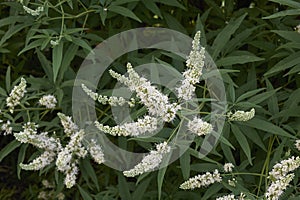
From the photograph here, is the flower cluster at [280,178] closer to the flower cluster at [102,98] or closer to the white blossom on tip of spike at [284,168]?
the white blossom on tip of spike at [284,168]

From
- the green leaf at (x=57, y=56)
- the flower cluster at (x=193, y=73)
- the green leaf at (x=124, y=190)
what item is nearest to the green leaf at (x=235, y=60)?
the flower cluster at (x=193, y=73)

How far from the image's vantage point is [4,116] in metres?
2.99

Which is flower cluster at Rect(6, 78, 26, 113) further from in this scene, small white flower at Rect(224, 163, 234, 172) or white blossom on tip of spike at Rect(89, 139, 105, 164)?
small white flower at Rect(224, 163, 234, 172)

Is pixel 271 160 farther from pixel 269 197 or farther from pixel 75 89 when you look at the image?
pixel 75 89

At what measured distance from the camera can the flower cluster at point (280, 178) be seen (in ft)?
7.46

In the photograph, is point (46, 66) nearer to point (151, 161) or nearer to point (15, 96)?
point (15, 96)

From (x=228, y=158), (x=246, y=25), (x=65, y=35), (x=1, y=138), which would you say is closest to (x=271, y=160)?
(x=228, y=158)

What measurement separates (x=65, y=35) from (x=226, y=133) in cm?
93

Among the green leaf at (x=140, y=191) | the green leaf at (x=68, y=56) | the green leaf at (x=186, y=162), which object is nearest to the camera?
the green leaf at (x=186, y=162)

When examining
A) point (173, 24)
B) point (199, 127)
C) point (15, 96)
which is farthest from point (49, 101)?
point (199, 127)

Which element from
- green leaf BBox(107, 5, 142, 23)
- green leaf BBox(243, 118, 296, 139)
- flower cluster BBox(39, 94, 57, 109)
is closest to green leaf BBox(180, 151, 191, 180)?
green leaf BBox(243, 118, 296, 139)

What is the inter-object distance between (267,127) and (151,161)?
646 mm

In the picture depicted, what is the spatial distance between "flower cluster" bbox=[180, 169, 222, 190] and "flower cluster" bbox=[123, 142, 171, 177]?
0.20 m

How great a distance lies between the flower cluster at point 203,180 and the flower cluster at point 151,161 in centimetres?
20
